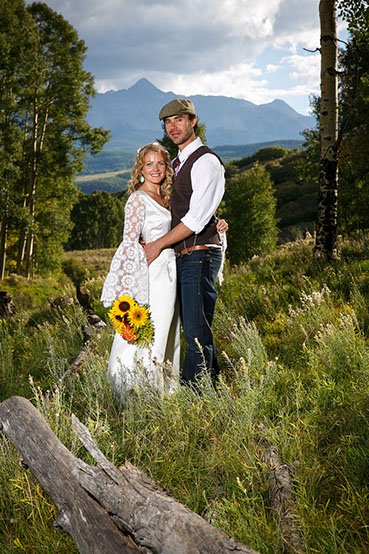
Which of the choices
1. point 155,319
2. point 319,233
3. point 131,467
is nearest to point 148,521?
point 131,467

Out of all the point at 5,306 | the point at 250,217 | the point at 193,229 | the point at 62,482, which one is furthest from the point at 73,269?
the point at 62,482

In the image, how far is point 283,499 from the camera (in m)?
2.14

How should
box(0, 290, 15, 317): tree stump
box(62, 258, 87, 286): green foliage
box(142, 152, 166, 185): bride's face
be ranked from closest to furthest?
box(142, 152, 166, 185): bride's face
box(0, 290, 15, 317): tree stump
box(62, 258, 87, 286): green foliage

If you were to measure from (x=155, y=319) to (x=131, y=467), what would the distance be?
169 cm

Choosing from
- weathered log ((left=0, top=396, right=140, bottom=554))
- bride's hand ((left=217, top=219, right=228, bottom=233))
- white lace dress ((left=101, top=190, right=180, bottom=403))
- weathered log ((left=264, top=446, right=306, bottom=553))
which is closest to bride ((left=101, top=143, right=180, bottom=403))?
white lace dress ((left=101, top=190, right=180, bottom=403))

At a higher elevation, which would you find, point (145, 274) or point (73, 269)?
point (145, 274)

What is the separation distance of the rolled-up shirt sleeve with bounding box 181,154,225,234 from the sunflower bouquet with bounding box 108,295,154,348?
2.96ft

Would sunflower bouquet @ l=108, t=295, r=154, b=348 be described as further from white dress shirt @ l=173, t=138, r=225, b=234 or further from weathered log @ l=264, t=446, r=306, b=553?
weathered log @ l=264, t=446, r=306, b=553

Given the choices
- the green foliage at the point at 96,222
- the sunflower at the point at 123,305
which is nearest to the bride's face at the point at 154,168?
the sunflower at the point at 123,305

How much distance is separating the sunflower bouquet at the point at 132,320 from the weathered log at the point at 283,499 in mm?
1665

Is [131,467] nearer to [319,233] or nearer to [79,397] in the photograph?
[79,397]

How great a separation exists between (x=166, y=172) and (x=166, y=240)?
2.46 feet

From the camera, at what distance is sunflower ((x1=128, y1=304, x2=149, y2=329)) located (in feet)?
12.0

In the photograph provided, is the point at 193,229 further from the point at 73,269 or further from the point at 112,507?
the point at 73,269
